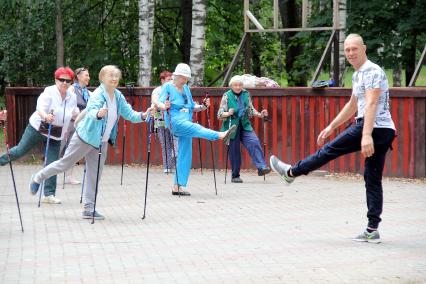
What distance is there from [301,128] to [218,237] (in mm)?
7611

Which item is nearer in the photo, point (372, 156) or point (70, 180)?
point (372, 156)

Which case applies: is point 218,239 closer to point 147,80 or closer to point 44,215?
point 44,215

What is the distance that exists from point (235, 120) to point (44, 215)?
16.2ft

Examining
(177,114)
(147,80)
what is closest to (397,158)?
(177,114)

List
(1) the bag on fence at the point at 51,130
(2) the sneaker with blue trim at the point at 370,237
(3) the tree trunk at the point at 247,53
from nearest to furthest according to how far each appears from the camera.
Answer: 1. (2) the sneaker with blue trim at the point at 370,237
2. (1) the bag on fence at the point at 51,130
3. (3) the tree trunk at the point at 247,53

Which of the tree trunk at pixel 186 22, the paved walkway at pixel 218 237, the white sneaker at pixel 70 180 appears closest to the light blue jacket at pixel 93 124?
the paved walkway at pixel 218 237

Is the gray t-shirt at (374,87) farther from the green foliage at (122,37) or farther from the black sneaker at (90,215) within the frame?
the green foliage at (122,37)

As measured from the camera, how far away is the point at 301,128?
18016 millimetres

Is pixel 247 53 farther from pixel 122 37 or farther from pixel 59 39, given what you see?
pixel 122 37

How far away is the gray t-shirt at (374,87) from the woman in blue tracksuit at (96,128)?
3.03m

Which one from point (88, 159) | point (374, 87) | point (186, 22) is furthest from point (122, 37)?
point (374, 87)

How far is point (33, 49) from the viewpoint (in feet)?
90.6

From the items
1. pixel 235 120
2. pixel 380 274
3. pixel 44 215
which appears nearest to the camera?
pixel 380 274

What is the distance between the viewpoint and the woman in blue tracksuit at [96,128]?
467 inches
